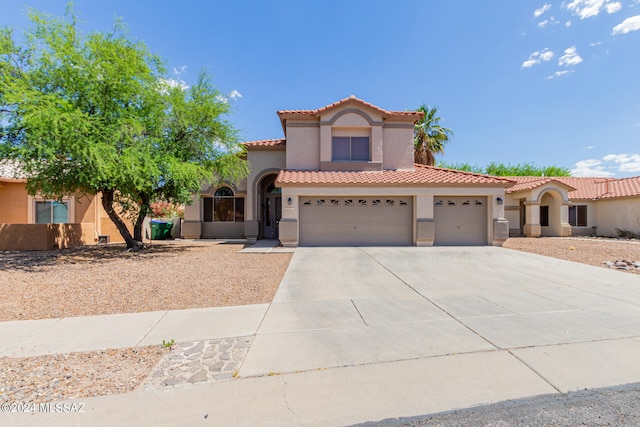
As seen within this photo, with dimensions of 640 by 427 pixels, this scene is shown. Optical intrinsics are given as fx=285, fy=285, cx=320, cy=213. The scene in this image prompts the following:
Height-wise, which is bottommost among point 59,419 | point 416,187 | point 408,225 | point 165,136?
point 59,419

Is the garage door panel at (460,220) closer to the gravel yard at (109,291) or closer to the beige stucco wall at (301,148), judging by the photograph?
the gravel yard at (109,291)

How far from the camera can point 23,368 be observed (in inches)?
132

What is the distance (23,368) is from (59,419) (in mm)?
1445

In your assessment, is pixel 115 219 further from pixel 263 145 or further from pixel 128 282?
pixel 263 145

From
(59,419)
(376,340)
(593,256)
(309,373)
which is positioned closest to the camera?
(59,419)

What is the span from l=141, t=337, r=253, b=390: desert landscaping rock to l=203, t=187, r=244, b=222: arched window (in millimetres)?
14979

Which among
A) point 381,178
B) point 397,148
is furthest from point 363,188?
point 397,148

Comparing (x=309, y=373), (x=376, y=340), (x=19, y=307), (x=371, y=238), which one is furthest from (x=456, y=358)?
(x=371, y=238)

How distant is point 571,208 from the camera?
2233 cm

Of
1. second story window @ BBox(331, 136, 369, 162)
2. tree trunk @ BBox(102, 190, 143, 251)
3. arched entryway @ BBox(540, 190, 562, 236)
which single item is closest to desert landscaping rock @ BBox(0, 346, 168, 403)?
tree trunk @ BBox(102, 190, 143, 251)

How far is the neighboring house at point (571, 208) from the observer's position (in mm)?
19828

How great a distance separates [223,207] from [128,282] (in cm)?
1139

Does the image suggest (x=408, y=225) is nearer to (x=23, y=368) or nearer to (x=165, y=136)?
(x=165, y=136)

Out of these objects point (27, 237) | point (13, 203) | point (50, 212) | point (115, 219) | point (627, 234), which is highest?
point (13, 203)
